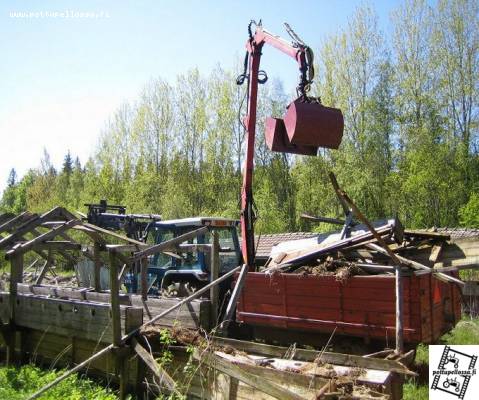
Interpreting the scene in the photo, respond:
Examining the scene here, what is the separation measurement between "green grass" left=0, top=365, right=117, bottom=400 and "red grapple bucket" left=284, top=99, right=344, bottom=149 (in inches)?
178

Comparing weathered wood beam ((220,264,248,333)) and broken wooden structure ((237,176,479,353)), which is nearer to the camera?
broken wooden structure ((237,176,479,353))

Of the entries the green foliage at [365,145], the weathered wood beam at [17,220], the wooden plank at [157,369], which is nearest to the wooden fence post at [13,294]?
the weathered wood beam at [17,220]

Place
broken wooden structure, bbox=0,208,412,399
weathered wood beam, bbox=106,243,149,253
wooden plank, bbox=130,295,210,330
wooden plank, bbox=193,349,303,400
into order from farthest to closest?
wooden plank, bbox=130,295,210,330
weathered wood beam, bbox=106,243,149,253
broken wooden structure, bbox=0,208,412,399
wooden plank, bbox=193,349,303,400

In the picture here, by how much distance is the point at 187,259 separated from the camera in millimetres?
9828

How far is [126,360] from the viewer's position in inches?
232

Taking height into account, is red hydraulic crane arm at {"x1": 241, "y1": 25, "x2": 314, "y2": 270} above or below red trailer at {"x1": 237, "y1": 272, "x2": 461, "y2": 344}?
above

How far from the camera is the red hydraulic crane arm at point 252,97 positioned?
26.8 ft

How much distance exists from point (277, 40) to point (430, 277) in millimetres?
5042

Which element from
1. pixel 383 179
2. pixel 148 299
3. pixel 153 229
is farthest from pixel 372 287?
pixel 383 179

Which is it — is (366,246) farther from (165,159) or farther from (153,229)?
(165,159)

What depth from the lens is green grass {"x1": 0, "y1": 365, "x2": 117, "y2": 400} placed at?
5.77 m

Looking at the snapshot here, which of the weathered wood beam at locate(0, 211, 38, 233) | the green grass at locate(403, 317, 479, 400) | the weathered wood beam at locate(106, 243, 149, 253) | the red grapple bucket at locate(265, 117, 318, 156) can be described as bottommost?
the green grass at locate(403, 317, 479, 400)

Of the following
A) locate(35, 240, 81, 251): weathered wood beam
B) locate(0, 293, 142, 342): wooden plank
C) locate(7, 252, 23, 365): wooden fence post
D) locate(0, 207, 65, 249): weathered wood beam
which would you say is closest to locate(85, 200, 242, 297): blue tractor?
locate(35, 240, 81, 251): weathered wood beam

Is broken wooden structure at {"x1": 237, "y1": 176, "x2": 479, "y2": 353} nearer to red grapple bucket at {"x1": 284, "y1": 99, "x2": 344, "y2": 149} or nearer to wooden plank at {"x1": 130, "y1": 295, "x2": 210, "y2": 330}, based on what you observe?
red grapple bucket at {"x1": 284, "y1": 99, "x2": 344, "y2": 149}
